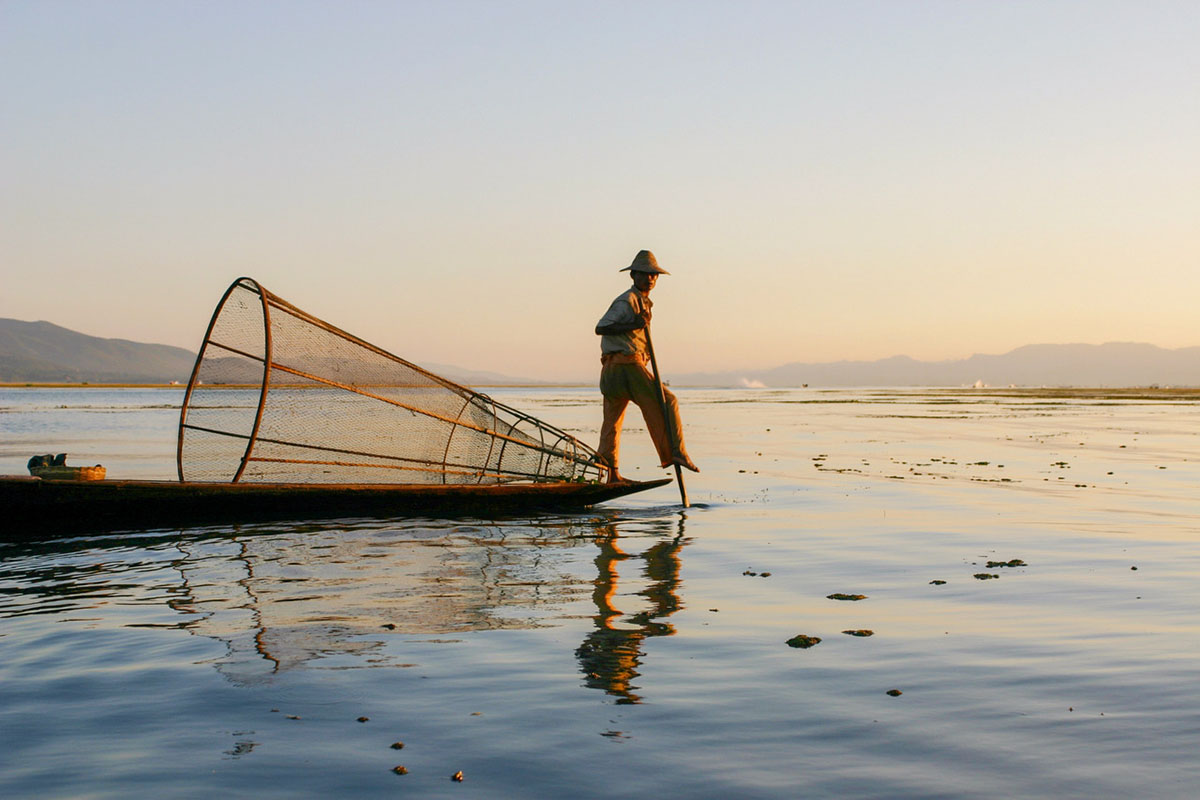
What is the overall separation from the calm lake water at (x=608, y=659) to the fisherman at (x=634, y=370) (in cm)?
174

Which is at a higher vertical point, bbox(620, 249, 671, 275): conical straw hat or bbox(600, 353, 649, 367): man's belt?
bbox(620, 249, 671, 275): conical straw hat

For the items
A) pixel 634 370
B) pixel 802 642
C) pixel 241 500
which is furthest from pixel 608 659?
pixel 634 370

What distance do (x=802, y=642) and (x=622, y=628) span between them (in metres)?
1.26

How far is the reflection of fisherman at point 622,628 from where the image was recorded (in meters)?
5.62

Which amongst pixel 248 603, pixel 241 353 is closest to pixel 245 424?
pixel 241 353

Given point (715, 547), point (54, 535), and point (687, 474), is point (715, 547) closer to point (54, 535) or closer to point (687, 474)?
point (54, 535)

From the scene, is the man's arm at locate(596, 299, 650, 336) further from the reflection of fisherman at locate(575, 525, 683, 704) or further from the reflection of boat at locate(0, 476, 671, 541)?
the reflection of fisherman at locate(575, 525, 683, 704)

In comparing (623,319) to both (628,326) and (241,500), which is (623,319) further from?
(241,500)

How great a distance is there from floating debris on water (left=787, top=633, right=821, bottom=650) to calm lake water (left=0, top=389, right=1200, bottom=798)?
10 cm

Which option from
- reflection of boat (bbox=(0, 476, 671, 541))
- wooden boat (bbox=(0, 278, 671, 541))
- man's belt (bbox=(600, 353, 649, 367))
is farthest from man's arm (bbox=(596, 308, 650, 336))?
reflection of boat (bbox=(0, 476, 671, 541))

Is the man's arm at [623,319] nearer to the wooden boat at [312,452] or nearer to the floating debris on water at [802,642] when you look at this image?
the wooden boat at [312,452]

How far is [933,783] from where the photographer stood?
161 inches

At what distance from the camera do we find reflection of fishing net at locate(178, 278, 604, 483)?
11680 mm

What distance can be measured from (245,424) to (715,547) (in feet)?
20.2
